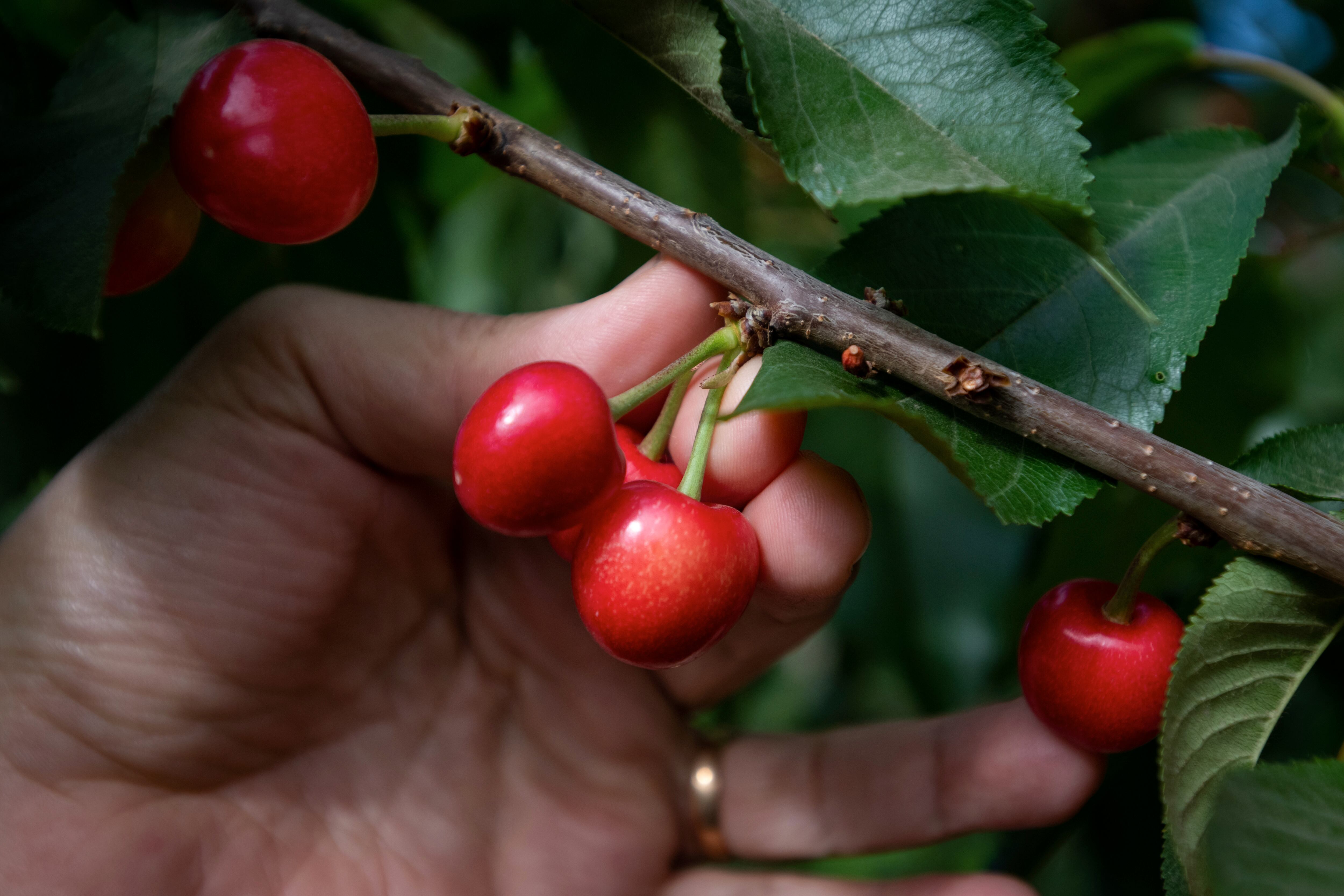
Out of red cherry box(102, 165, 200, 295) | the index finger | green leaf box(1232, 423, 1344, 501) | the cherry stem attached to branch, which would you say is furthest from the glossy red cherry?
the cherry stem attached to branch

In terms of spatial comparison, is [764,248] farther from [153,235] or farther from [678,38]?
[153,235]

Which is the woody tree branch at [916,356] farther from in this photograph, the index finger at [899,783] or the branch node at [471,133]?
the index finger at [899,783]

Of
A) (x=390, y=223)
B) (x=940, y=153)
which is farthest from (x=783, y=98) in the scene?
(x=390, y=223)

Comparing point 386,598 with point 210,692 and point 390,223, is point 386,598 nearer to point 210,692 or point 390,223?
point 210,692

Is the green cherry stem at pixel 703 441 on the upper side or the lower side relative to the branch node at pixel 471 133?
lower

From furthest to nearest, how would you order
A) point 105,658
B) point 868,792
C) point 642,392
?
1. point 868,792
2. point 105,658
3. point 642,392

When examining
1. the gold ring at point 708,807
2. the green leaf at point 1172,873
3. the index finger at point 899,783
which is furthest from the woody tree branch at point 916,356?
the gold ring at point 708,807
